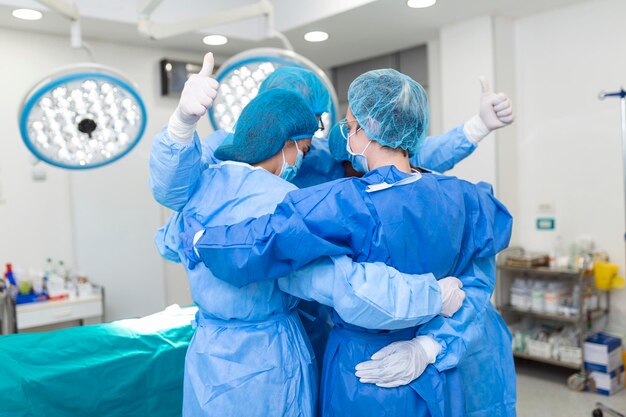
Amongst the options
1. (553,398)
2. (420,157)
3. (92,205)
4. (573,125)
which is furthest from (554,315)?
(92,205)

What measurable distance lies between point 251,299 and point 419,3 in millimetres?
2613

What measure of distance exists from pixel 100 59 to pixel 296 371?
3396mm

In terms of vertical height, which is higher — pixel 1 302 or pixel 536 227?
pixel 536 227

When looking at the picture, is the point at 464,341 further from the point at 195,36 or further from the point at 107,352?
the point at 195,36

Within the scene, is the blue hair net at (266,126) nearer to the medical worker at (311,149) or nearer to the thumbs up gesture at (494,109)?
the medical worker at (311,149)

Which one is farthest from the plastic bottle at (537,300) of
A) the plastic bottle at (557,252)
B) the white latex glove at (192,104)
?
the white latex glove at (192,104)

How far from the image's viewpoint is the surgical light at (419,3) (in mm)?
3469

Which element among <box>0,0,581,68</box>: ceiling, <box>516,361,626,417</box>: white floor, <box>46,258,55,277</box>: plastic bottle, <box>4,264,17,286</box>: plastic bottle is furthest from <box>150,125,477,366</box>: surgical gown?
<box>46,258,55,277</box>: plastic bottle

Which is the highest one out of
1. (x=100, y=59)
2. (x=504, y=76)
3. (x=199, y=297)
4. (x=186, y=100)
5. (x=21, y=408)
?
(x=100, y=59)

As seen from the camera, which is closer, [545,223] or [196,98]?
[196,98]

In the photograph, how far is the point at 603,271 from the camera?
3.49 meters

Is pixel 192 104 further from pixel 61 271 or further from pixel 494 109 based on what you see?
pixel 61 271

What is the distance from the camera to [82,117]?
5.88 feet

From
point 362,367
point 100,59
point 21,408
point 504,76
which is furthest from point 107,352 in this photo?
point 504,76
